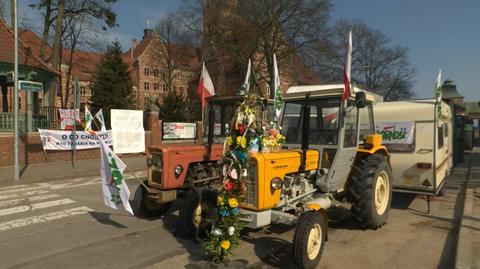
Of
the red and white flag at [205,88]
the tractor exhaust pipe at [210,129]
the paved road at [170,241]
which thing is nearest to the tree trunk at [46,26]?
the paved road at [170,241]

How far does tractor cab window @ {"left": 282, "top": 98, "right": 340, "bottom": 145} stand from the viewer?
6.59 metres

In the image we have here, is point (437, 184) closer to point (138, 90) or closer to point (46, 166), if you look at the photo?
point (46, 166)

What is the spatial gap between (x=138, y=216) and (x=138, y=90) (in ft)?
215

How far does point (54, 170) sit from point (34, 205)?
21.3 feet

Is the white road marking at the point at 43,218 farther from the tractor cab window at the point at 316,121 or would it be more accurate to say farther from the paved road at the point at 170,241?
the tractor cab window at the point at 316,121

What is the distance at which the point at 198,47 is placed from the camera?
145 ft

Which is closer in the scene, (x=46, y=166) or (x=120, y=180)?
(x=120, y=180)

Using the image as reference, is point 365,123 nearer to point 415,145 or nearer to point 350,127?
point 350,127

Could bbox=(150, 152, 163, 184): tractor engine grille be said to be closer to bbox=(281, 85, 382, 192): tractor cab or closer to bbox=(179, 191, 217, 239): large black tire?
bbox=(179, 191, 217, 239): large black tire

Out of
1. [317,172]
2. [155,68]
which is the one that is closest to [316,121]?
[317,172]

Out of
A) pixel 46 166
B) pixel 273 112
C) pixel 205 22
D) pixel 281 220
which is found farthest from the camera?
pixel 205 22

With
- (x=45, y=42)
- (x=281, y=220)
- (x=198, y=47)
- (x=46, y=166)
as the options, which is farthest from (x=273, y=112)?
(x=198, y=47)

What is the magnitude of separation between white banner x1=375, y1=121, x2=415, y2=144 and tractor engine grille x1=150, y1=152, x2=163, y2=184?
5.16 meters

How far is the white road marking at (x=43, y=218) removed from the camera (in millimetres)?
7414
